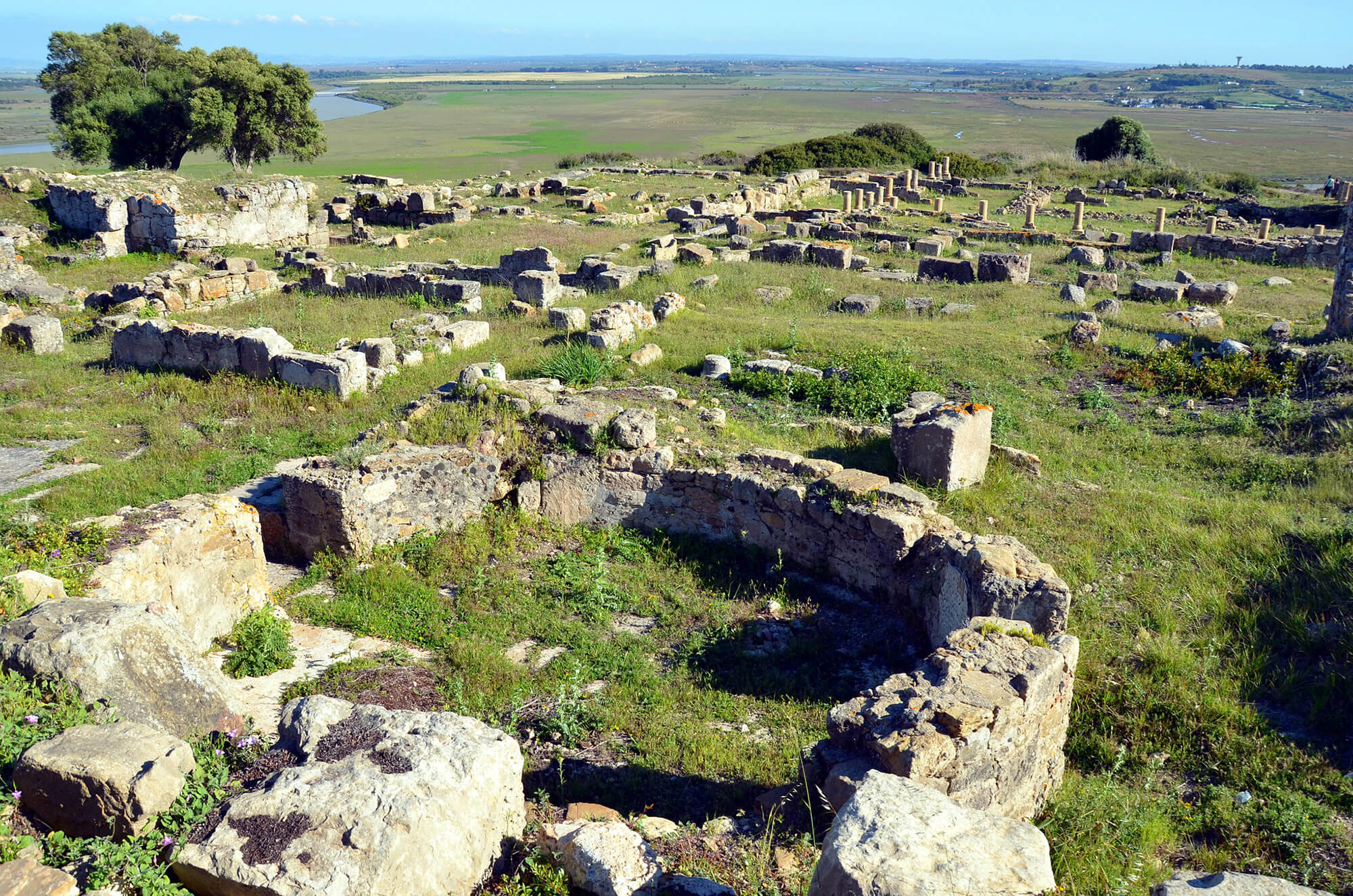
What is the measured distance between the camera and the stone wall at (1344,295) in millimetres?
14922

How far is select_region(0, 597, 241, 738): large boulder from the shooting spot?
4.99 meters

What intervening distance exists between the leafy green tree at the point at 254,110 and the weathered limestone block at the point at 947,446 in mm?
33284

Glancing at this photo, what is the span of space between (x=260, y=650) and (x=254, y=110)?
34.9 m

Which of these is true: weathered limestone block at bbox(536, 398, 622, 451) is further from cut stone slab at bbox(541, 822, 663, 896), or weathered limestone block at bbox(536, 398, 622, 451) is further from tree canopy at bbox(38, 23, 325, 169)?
tree canopy at bbox(38, 23, 325, 169)

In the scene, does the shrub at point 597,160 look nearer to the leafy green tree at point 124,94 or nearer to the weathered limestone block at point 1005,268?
the leafy green tree at point 124,94

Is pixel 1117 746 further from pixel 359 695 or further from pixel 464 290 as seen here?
pixel 464 290

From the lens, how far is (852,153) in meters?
46.1

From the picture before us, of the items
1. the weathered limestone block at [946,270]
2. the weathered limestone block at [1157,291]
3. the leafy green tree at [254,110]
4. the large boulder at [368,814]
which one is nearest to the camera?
the large boulder at [368,814]

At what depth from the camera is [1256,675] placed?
6301 mm

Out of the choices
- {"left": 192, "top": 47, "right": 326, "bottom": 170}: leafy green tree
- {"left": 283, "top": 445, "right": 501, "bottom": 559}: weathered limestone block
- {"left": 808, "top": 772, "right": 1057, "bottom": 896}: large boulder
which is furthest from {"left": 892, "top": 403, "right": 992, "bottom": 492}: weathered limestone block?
{"left": 192, "top": 47, "right": 326, "bottom": 170}: leafy green tree

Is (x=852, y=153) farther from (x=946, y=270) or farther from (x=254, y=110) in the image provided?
(x=254, y=110)

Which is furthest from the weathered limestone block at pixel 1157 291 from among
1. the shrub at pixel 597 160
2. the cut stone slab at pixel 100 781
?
the shrub at pixel 597 160

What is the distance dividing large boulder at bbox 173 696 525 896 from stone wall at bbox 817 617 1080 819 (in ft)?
6.08

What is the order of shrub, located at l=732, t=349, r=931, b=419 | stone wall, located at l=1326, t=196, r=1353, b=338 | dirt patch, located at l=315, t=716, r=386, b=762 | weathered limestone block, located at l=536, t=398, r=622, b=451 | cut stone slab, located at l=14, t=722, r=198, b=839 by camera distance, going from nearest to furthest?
1. cut stone slab, located at l=14, t=722, r=198, b=839
2. dirt patch, located at l=315, t=716, r=386, b=762
3. weathered limestone block, located at l=536, t=398, r=622, b=451
4. shrub, located at l=732, t=349, r=931, b=419
5. stone wall, located at l=1326, t=196, r=1353, b=338
